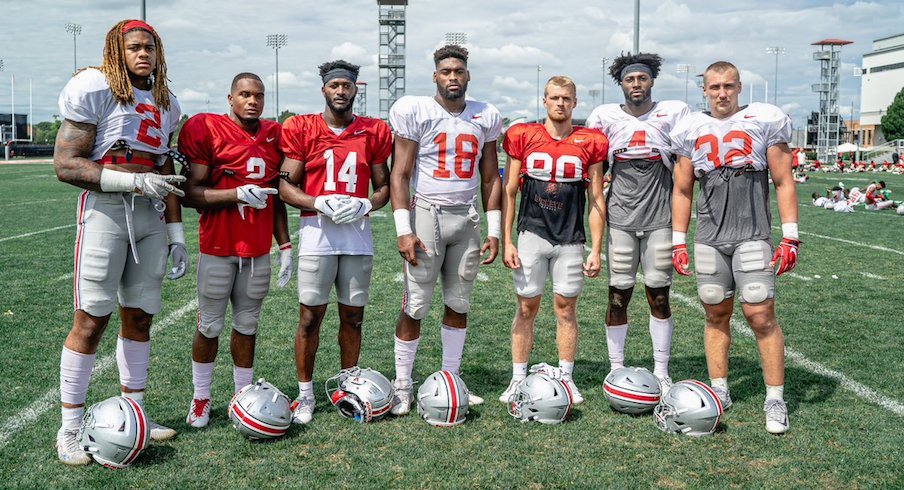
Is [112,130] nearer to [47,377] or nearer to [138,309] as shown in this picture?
[138,309]

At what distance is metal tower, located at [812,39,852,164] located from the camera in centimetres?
6875

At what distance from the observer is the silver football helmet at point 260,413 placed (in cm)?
396

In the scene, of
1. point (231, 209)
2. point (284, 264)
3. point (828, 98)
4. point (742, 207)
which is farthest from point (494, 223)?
point (828, 98)

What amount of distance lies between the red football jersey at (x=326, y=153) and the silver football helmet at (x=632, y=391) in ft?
6.06

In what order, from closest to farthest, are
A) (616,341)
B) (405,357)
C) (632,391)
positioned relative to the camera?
(632,391)
(405,357)
(616,341)

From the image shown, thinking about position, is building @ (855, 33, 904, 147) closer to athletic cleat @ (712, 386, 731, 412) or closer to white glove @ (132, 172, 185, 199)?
athletic cleat @ (712, 386, 731, 412)

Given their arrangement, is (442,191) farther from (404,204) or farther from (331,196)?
(331,196)

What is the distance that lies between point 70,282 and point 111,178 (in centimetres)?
548

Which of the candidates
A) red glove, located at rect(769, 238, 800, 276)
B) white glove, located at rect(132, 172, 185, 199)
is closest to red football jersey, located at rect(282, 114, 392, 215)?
white glove, located at rect(132, 172, 185, 199)

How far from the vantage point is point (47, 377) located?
510 cm

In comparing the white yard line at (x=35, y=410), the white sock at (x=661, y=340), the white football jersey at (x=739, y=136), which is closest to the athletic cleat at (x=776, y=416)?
the white sock at (x=661, y=340)

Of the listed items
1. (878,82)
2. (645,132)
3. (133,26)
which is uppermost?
(878,82)

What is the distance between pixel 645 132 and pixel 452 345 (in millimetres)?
1756

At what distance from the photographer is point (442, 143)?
4.45 meters
